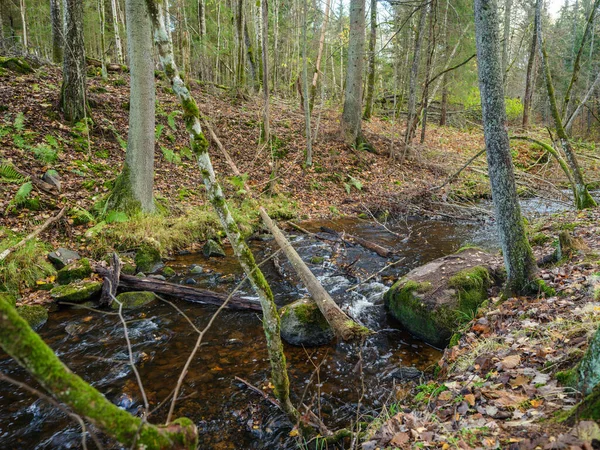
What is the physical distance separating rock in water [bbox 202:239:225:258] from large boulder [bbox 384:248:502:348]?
4.17 m

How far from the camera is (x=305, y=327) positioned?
509 cm

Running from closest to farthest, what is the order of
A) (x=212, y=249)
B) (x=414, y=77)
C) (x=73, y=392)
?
(x=73, y=392) → (x=212, y=249) → (x=414, y=77)

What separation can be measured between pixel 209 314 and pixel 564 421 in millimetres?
4820

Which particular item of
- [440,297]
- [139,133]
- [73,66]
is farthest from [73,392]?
[73,66]

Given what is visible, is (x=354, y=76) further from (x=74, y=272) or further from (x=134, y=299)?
(x=74, y=272)

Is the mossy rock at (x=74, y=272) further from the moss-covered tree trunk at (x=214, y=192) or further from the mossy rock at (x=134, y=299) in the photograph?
the moss-covered tree trunk at (x=214, y=192)

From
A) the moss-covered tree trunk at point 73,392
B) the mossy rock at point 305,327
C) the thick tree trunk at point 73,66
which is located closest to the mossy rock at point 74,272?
the mossy rock at point 305,327

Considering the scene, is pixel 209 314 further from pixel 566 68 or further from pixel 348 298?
pixel 566 68

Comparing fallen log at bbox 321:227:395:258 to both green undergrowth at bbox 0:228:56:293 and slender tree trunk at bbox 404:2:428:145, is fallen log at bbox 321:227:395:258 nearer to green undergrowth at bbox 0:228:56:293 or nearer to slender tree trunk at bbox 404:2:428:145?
green undergrowth at bbox 0:228:56:293

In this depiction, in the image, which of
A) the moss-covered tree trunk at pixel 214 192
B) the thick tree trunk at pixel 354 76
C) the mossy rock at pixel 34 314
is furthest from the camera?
A: the thick tree trunk at pixel 354 76

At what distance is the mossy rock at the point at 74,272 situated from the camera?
6.26m

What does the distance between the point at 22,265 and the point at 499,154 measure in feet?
24.7

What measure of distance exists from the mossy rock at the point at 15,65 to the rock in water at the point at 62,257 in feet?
31.6

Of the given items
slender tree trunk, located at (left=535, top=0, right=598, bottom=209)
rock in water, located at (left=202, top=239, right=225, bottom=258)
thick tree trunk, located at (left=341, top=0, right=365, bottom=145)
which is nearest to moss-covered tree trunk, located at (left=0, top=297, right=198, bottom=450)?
Answer: rock in water, located at (left=202, top=239, right=225, bottom=258)
